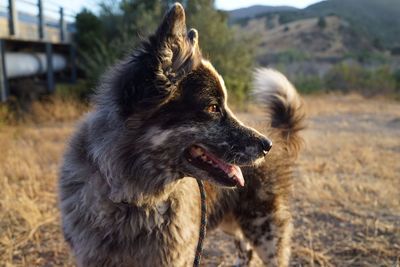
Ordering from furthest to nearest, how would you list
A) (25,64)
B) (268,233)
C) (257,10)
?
(257,10), (25,64), (268,233)

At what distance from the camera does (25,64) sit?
33.9ft

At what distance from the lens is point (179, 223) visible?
8.68 ft

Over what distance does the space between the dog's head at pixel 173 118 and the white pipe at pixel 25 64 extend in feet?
26.3

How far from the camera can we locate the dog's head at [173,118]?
2.31m

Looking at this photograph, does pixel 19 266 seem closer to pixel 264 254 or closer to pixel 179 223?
pixel 179 223

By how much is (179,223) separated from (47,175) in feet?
12.2

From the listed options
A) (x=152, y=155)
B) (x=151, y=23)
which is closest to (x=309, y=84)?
(x=151, y=23)

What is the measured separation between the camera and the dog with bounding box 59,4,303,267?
2.35m

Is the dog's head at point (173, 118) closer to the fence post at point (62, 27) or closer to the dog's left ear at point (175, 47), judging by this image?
the dog's left ear at point (175, 47)

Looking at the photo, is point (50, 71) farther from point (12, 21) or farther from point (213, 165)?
point (213, 165)

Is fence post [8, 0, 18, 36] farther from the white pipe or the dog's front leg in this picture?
the dog's front leg

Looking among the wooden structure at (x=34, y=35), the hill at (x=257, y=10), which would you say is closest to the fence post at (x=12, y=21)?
the wooden structure at (x=34, y=35)

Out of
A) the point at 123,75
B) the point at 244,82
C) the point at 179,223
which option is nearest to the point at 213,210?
the point at 179,223

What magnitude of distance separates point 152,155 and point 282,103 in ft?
5.61
